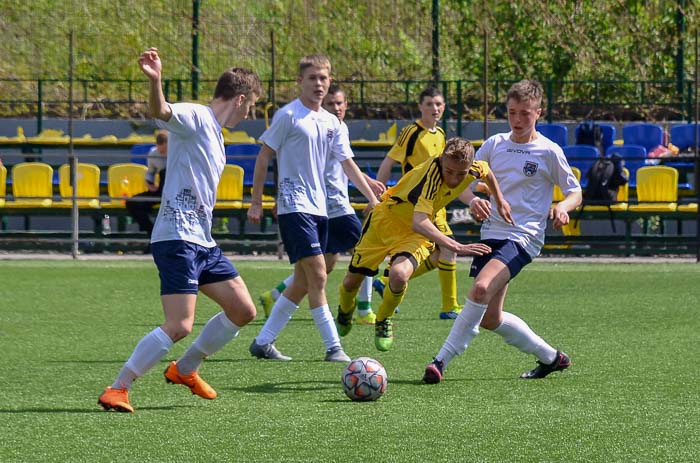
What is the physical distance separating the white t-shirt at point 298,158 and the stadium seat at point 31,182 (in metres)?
11.2

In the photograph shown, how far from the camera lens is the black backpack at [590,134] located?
1919cm

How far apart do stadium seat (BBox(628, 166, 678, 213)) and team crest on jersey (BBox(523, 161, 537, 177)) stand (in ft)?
33.5

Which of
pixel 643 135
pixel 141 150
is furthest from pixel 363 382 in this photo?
pixel 141 150

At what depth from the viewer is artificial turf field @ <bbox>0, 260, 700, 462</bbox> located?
5.40m

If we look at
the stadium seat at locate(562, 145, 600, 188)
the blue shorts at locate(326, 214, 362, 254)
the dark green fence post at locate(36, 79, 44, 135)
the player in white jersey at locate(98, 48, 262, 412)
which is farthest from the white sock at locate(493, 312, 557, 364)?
the dark green fence post at locate(36, 79, 44, 135)

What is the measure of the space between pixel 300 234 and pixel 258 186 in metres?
0.40

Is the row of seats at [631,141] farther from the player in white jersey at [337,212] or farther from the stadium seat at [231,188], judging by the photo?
the player in white jersey at [337,212]

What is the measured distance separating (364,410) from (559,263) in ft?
35.4

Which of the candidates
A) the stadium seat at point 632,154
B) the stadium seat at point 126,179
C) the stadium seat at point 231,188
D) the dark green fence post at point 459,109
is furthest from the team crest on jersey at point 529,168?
the dark green fence post at point 459,109

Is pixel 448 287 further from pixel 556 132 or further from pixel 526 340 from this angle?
pixel 556 132

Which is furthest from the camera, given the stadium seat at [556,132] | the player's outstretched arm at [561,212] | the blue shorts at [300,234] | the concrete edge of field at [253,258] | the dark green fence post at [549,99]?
the dark green fence post at [549,99]

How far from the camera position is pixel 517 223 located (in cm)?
735

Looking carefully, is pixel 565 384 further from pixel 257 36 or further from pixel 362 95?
pixel 257 36

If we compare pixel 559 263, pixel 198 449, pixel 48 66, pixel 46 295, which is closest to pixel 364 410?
pixel 198 449
